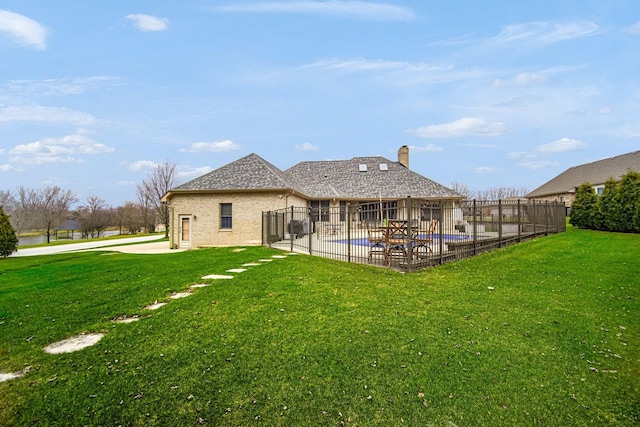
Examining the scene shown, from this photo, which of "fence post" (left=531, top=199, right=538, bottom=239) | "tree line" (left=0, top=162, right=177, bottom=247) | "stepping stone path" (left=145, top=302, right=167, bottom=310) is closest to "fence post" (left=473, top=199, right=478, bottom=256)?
"fence post" (left=531, top=199, right=538, bottom=239)

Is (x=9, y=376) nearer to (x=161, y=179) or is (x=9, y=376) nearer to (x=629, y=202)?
(x=629, y=202)

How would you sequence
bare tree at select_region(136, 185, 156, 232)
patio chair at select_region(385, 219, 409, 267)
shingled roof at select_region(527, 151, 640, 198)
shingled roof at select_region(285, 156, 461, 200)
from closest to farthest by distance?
patio chair at select_region(385, 219, 409, 267)
shingled roof at select_region(285, 156, 461, 200)
shingled roof at select_region(527, 151, 640, 198)
bare tree at select_region(136, 185, 156, 232)

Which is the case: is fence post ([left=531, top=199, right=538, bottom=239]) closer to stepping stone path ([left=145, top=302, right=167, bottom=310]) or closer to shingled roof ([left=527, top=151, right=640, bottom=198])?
stepping stone path ([left=145, top=302, right=167, bottom=310])

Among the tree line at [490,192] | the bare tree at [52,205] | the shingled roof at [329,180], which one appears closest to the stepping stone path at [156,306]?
the shingled roof at [329,180]

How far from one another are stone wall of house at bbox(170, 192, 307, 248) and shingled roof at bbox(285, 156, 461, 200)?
591 centimetres

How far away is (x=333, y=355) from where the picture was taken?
3.61m

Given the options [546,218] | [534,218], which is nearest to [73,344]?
[534,218]

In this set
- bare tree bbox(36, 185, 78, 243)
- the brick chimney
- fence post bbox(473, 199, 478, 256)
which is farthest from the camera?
bare tree bbox(36, 185, 78, 243)

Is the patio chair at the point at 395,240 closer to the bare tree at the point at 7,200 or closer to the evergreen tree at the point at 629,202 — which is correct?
the evergreen tree at the point at 629,202

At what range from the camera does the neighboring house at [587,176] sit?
2856 cm

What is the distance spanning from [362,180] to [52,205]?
164ft

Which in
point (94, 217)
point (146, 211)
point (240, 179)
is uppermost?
point (240, 179)

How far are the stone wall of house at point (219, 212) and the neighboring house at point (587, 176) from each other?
26380 millimetres

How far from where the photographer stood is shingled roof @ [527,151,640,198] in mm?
28448
